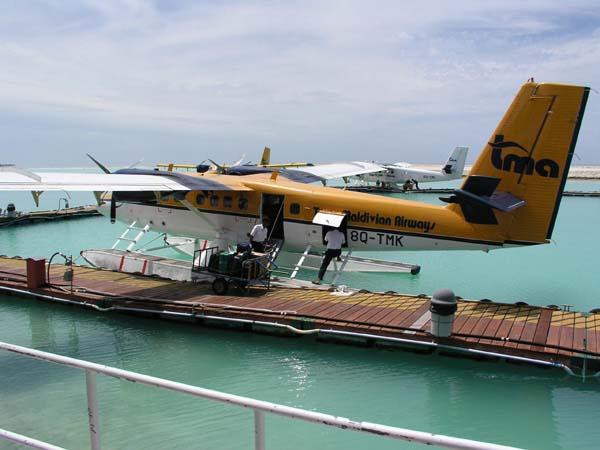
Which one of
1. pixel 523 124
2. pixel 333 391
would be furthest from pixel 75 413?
pixel 523 124

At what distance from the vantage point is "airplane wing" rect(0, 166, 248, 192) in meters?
9.80

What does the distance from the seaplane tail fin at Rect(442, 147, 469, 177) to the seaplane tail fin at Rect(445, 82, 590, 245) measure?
3719 cm

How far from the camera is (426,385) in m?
7.39

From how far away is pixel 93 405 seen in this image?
3.08m

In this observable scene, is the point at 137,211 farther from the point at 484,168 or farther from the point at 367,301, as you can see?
the point at 484,168

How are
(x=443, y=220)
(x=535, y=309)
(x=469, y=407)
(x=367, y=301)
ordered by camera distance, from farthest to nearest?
(x=443, y=220) → (x=367, y=301) → (x=535, y=309) → (x=469, y=407)

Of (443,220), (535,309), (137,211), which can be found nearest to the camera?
(535,309)

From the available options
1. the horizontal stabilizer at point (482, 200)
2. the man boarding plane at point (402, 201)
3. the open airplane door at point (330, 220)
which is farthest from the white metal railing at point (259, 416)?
the open airplane door at point (330, 220)

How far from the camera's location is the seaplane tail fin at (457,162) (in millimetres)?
45781

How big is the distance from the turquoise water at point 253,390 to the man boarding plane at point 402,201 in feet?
10.0

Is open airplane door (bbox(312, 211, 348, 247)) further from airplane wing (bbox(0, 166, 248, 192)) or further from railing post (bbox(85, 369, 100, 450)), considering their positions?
railing post (bbox(85, 369, 100, 450))

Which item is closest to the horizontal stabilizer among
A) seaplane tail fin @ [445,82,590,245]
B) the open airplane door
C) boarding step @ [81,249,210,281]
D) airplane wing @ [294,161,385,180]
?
seaplane tail fin @ [445,82,590,245]

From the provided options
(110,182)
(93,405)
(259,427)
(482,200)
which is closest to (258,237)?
(110,182)

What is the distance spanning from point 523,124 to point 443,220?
240 cm
